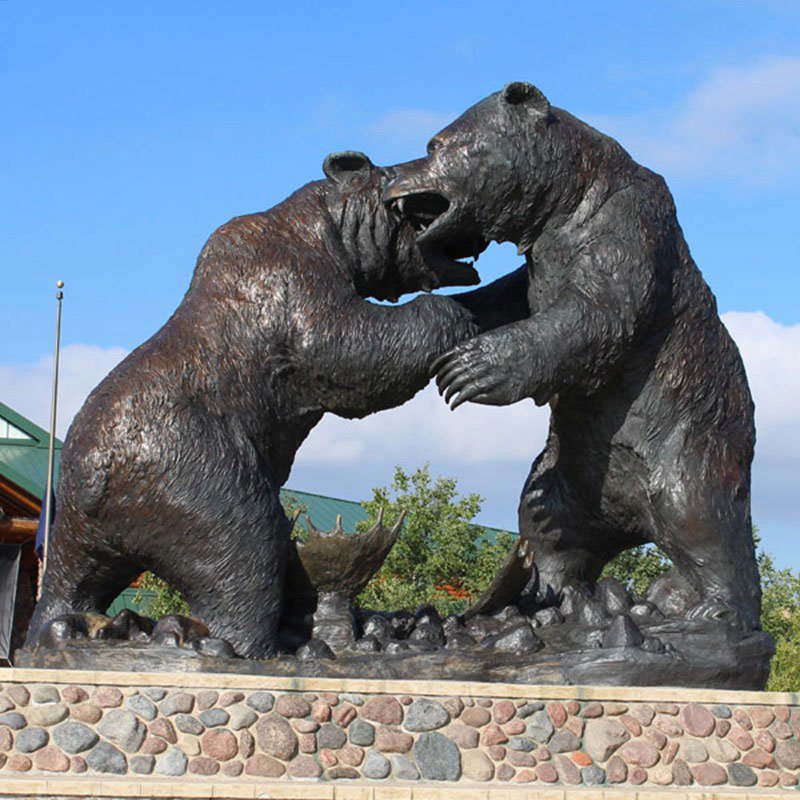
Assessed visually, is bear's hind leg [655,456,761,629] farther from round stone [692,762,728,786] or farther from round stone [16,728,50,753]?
round stone [16,728,50,753]

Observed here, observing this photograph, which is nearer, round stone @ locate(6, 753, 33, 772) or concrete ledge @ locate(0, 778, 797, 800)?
concrete ledge @ locate(0, 778, 797, 800)

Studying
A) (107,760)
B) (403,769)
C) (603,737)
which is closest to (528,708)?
(603,737)

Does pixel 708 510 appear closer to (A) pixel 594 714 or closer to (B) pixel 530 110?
(A) pixel 594 714

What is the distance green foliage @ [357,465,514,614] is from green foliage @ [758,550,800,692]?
383 cm

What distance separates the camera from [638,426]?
6734 mm

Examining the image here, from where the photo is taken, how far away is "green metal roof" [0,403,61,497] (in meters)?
19.5

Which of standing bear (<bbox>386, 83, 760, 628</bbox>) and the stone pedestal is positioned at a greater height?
standing bear (<bbox>386, 83, 760, 628</bbox>)

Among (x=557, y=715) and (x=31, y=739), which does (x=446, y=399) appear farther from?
(x=31, y=739)

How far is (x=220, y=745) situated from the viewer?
5.47 m

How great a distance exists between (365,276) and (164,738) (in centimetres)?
240

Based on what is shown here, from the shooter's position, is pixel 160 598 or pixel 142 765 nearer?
pixel 142 765

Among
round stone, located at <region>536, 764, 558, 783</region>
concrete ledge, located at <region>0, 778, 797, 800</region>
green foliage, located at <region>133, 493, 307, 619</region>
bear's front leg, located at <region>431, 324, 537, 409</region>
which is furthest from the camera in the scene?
green foliage, located at <region>133, 493, 307, 619</region>

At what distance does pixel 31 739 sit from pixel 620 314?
3.08m

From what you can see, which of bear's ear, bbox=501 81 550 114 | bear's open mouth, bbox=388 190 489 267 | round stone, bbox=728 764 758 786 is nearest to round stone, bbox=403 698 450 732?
round stone, bbox=728 764 758 786
